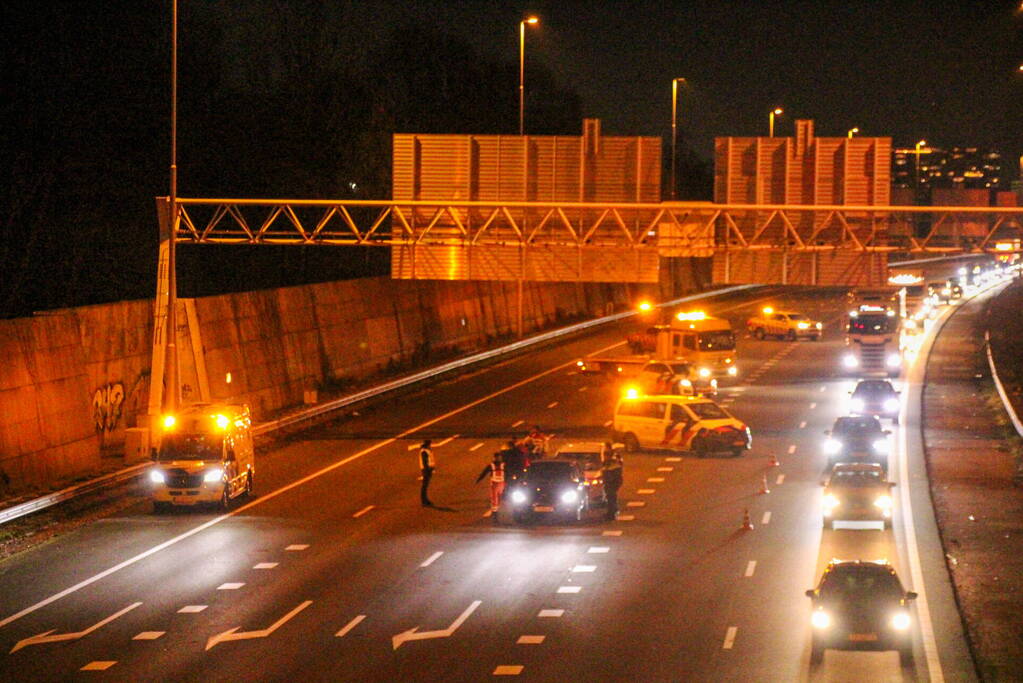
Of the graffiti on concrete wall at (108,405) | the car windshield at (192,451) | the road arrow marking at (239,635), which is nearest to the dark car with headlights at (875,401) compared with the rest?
the graffiti on concrete wall at (108,405)

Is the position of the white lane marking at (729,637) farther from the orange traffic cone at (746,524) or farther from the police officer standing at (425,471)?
the police officer standing at (425,471)

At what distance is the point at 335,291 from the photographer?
63.7 meters

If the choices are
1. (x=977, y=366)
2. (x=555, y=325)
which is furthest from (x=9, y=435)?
(x=555, y=325)

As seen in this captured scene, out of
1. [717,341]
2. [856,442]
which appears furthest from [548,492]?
[717,341]

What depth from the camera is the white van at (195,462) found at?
3266 cm

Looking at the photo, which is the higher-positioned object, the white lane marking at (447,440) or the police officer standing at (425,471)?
the police officer standing at (425,471)

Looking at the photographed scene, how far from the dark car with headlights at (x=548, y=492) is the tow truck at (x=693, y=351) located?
32.3 m

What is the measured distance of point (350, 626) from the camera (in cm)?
2173

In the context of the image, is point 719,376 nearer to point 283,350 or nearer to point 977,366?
point 977,366

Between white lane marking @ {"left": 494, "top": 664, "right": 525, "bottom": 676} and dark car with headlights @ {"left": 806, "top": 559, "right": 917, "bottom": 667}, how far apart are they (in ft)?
11.6

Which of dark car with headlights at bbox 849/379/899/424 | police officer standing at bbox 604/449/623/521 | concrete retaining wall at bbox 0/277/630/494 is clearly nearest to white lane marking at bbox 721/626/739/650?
police officer standing at bbox 604/449/623/521

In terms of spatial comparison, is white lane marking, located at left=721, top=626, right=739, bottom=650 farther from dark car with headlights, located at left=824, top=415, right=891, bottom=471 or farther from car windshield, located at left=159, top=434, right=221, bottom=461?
dark car with headlights, located at left=824, top=415, right=891, bottom=471

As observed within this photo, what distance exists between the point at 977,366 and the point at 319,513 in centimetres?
4883

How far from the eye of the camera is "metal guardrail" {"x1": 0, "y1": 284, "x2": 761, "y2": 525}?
102ft
